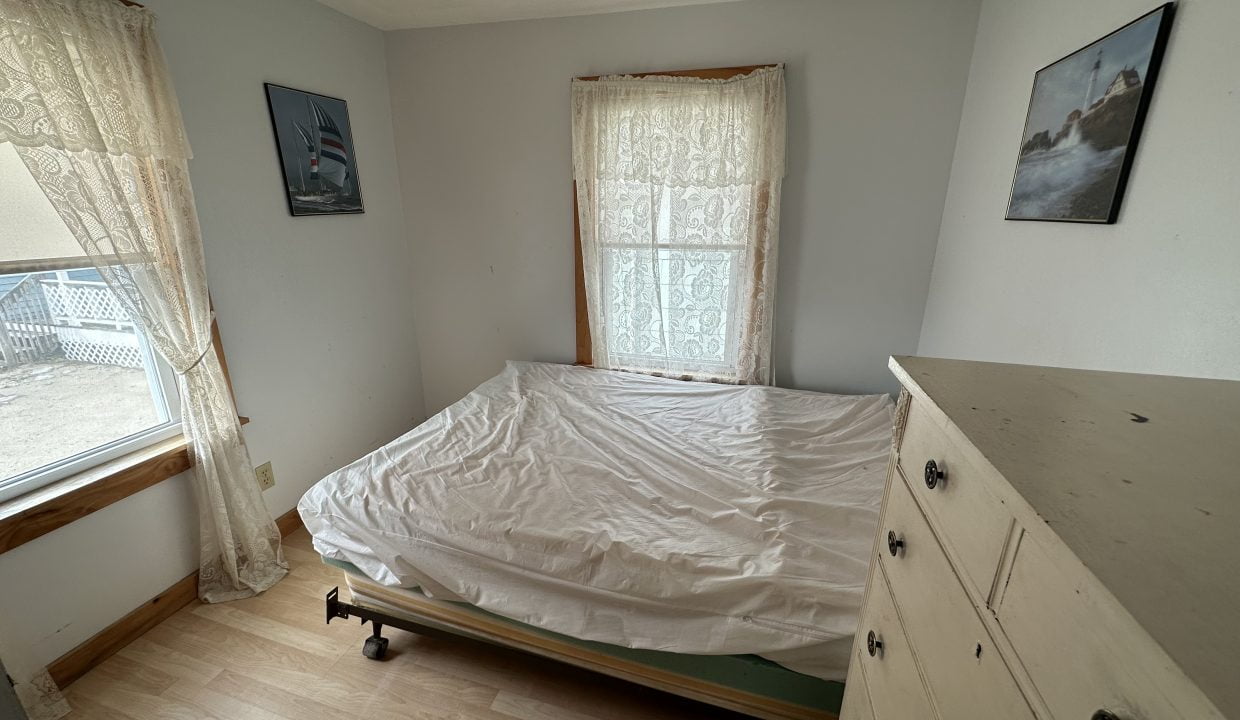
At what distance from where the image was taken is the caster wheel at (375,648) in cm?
157

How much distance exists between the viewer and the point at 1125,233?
1.12 meters

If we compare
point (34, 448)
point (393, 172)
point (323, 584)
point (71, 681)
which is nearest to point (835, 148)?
point (393, 172)

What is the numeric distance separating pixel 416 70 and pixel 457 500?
2.31 m

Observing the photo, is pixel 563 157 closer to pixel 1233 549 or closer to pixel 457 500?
pixel 457 500

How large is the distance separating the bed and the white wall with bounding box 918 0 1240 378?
64 centimetres

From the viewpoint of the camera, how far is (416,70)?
2.51m

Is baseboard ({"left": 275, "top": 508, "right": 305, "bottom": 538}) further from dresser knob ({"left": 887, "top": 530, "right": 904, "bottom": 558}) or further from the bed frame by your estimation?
dresser knob ({"left": 887, "top": 530, "right": 904, "bottom": 558})

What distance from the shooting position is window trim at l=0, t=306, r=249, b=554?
1336mm

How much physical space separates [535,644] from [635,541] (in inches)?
17.8

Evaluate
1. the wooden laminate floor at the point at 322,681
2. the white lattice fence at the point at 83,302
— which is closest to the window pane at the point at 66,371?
the white lattice fence at the point at 83,302

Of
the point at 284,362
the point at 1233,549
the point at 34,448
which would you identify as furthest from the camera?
the point at 284,362

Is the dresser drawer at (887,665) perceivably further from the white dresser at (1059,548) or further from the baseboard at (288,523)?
the baseboard at (288,523)

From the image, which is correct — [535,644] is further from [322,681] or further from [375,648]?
[322,681]

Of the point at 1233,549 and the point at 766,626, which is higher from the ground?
the point at 1233,549
